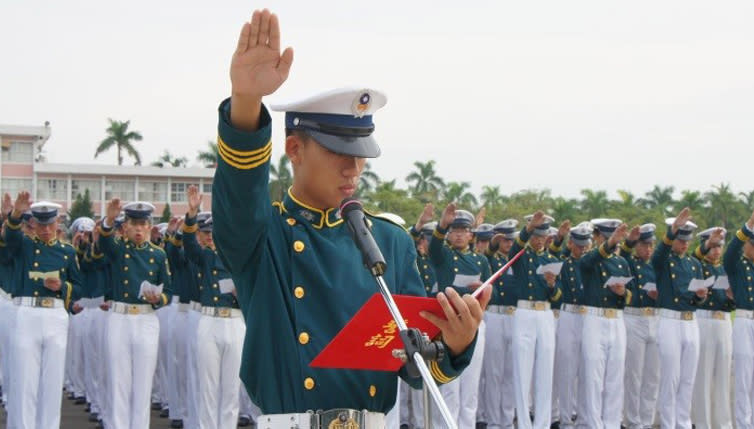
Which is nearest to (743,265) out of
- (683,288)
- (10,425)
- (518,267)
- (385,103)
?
(683,288)

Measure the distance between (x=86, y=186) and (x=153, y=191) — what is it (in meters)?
4.68

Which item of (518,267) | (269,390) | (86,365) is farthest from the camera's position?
(86,365)

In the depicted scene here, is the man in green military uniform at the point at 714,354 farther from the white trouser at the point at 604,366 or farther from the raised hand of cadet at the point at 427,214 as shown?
the raised hand of cadet at the point at 427,214

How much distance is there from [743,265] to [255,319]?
1012cm

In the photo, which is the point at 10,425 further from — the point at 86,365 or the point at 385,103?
the point at 385,103

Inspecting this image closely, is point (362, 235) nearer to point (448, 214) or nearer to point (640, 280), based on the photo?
point (448, 214)

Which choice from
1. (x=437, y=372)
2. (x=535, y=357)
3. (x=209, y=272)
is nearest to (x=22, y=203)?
(x=209, y=272)

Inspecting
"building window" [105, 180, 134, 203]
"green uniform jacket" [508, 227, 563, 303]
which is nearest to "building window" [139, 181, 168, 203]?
"building window" [105, 180, 134, 203]

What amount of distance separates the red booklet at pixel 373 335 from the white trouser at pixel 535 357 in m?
9.00

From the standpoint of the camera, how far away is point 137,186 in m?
65.6

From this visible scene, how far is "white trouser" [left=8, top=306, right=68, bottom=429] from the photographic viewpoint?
9.70 meters

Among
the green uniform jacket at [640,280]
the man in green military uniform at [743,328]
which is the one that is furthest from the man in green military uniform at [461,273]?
the man in green military uniform at [743,328]

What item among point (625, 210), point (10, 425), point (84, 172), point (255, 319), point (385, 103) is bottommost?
point (10, 425)

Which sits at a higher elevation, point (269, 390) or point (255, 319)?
point (255, 319)
